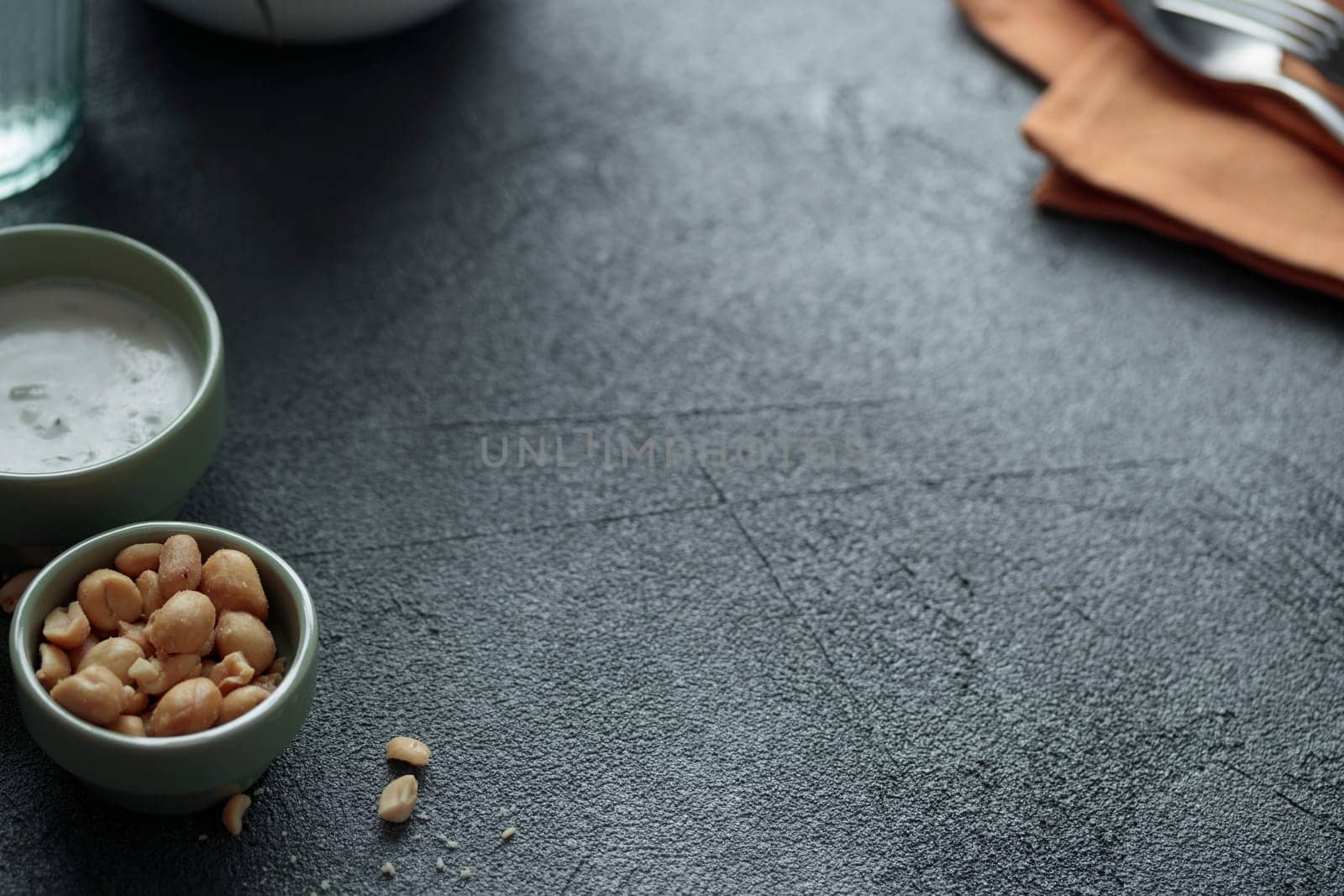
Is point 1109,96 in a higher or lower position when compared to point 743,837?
higher

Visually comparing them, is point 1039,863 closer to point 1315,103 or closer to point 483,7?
point 1315,103

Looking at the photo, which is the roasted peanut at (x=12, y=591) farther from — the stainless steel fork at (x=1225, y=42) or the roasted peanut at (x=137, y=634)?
the stainless steel fork at (x=1225, y=42)

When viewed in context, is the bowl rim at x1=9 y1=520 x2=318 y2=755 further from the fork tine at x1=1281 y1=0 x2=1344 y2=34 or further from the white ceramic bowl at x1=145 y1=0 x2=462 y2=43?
the fork tine at x1=1281 y1=0 x2=1344 y2=34

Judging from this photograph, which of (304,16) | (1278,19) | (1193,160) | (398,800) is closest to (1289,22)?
(1278,19)

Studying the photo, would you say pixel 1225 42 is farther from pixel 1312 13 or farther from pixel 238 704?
pixel 238 704

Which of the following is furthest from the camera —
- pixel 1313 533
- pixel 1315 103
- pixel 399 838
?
pixel 1315 103

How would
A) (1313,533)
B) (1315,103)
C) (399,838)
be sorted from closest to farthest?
(399,838) < (1313,533) < (1315,103)

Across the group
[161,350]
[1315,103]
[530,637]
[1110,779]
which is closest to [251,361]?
[161,350]
